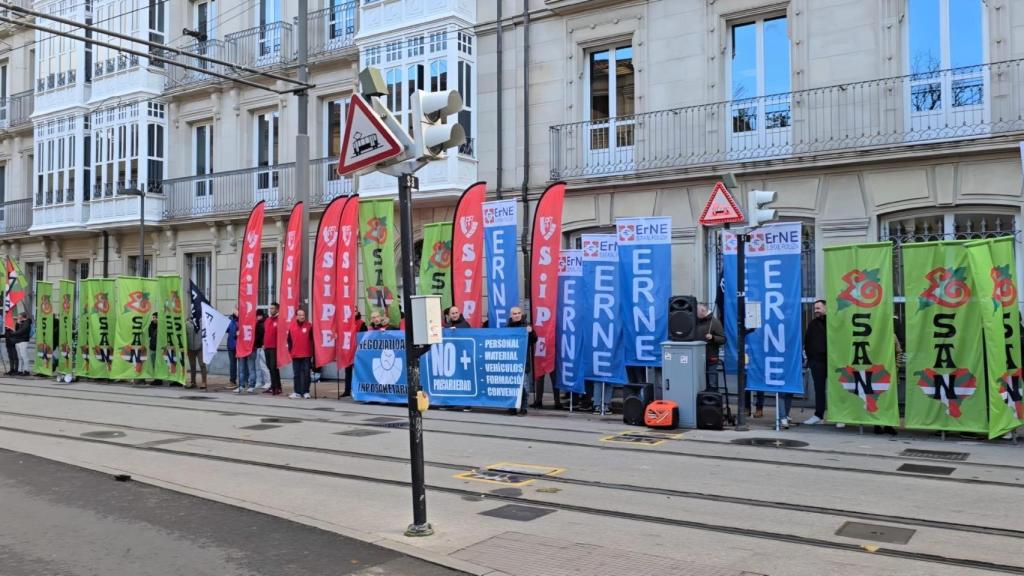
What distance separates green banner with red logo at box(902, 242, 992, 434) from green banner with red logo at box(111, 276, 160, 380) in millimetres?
17023

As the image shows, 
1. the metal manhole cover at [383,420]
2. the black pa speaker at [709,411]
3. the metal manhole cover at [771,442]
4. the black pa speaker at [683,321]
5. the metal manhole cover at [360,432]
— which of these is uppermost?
the black pa speaker at [683,321]

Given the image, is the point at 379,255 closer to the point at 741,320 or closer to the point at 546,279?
the point at 546,279

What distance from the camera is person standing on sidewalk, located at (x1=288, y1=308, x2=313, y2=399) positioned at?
17.2 meters

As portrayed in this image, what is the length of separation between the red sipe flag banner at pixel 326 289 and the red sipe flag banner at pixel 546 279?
458 cm

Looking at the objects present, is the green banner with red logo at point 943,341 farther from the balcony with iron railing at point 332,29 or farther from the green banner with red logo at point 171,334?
the balcony with iron railing at point 332,29

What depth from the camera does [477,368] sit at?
14492 millimetres

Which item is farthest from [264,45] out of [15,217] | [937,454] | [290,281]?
[937,454]

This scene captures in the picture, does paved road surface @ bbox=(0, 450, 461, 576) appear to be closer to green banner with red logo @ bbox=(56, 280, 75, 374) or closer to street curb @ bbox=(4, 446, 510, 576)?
street curb @ bbox=(4, 446, 510, 576)

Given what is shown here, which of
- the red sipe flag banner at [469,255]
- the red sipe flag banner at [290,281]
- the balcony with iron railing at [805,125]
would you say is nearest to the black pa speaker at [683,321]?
the red sipe flag banner at [469,255]

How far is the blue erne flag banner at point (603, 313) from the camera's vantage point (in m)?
13.9

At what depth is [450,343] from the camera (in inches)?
583

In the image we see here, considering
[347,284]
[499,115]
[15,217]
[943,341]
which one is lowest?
[943,341]

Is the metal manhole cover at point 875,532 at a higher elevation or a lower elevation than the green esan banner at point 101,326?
lower

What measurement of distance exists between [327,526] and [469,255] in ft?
30.3
